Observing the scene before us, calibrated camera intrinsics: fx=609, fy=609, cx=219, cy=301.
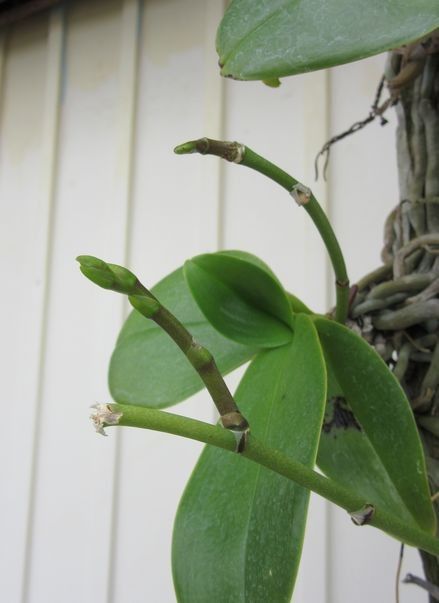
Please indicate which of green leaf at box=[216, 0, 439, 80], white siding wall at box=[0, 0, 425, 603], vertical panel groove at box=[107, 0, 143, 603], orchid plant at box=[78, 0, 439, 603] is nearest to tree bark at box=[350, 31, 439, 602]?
orchid plant at box=[78, 0, 439, 603]

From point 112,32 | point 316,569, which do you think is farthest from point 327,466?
point 112,32

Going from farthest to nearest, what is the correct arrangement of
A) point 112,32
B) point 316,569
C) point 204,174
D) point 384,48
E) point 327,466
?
1. point 112,32
2. point 204,174
3. point 316,569
4. point 327,466
5. point 384,48

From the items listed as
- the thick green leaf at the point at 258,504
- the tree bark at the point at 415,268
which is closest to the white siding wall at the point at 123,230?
the tree bark at the point at 415,268

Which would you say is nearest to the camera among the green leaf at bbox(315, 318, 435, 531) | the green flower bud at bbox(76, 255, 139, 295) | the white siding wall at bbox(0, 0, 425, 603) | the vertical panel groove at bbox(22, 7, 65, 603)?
the green flower bud at bbox(76, 255, 139, 295)

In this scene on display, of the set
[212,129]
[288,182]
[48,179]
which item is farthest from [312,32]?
[48,179]

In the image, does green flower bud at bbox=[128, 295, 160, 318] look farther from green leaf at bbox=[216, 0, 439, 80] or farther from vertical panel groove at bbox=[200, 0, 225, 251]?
vertical panel groove at bbox=[200, 0, 225, 251]

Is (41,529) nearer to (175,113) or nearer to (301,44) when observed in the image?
(175,113)
